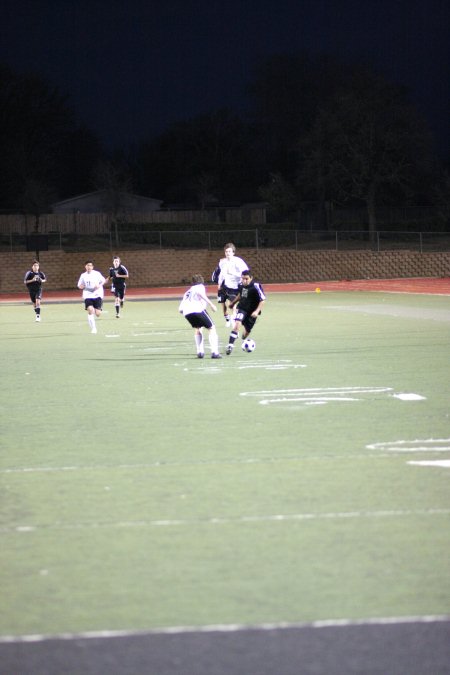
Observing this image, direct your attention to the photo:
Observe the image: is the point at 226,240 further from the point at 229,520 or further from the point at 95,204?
the point at 229,520

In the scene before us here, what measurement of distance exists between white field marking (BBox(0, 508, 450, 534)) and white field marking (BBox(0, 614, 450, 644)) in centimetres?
203

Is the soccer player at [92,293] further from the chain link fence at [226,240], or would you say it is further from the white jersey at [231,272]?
the chain link fence at [226,240]

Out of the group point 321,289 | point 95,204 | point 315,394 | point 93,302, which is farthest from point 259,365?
point 95,204

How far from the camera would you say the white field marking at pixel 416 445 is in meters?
9.89

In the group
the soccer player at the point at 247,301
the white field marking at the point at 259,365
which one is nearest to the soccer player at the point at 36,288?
the soccer player at the point at 247,301

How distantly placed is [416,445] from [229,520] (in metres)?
3.18

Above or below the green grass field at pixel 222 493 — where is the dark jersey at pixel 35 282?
above

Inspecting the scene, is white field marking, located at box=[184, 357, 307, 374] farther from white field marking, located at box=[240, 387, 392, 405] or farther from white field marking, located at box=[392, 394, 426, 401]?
white field marking, located at box=[392, 394, 426, 401]

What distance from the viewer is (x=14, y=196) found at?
84.3 m

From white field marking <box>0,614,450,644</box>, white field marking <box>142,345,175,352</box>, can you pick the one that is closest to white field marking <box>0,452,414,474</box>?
white field marking <box>0,614,450,644</box>

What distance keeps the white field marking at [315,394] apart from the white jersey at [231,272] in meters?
10.7

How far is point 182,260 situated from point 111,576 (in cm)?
5009

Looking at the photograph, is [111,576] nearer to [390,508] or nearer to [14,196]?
[390,508]

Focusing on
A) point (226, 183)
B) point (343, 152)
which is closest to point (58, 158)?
point (226, 183)
